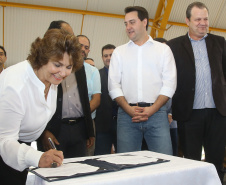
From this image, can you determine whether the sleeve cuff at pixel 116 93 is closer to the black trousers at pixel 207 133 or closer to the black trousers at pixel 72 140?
the black trousers at pixel 72 140

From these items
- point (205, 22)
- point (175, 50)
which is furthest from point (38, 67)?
point (205, 22)

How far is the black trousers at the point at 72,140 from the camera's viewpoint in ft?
7.77

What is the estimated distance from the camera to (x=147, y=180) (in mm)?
1173

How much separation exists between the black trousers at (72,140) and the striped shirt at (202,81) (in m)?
0.92

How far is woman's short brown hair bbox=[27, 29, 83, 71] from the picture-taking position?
1478 millimetres

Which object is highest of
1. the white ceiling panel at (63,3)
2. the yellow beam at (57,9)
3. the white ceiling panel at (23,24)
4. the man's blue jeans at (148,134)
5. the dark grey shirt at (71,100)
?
the white ceiling panel at (63,3)

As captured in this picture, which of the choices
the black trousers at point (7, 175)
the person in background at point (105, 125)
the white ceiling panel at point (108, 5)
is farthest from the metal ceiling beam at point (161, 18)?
the black trousers at point (7, 175)

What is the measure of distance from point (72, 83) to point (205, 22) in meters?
1.23

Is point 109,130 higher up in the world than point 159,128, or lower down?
lower down

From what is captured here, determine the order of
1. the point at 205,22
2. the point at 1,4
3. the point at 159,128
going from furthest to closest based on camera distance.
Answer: the point at 1,4
the point at 205,22
the point at 159,128

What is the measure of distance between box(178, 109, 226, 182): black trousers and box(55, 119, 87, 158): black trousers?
0.81m

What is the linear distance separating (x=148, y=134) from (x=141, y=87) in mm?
375

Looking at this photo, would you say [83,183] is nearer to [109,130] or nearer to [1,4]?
[109,130]

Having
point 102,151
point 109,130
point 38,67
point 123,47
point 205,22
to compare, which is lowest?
point 102,151
